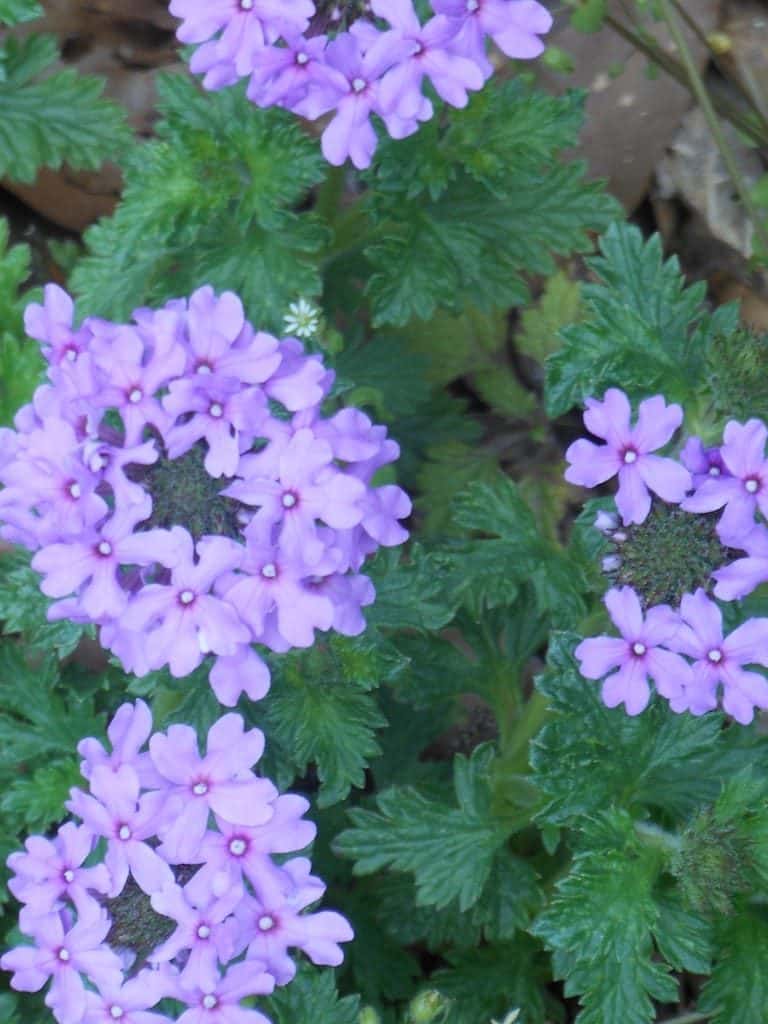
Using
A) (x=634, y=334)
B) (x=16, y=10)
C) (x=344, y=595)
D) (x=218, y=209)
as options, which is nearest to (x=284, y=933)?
(x=344, y=595)

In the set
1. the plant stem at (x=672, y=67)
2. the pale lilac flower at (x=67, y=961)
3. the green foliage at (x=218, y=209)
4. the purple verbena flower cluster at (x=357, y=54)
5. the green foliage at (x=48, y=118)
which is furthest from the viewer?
the plant stem at (x=672, y=67)

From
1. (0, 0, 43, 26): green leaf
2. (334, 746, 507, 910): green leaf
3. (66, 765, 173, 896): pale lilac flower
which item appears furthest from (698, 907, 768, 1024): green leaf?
(0, 0, 43, 26): green leaf

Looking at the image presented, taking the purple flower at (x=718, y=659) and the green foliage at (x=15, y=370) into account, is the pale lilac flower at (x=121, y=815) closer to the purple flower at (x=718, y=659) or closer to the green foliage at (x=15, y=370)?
the purple flower at (x=718, y=659)

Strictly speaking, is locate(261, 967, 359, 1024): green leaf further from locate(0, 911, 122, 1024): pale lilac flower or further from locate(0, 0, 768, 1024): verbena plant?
locate(0, 911, 122, 1024): pale lilac flower

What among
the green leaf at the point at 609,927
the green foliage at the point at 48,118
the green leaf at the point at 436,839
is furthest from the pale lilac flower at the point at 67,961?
the green foliage at the point at 48,118

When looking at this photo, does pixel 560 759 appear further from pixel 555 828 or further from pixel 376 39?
pixel 376 39

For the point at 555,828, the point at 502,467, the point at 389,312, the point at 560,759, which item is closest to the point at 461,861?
the point at 555,828
